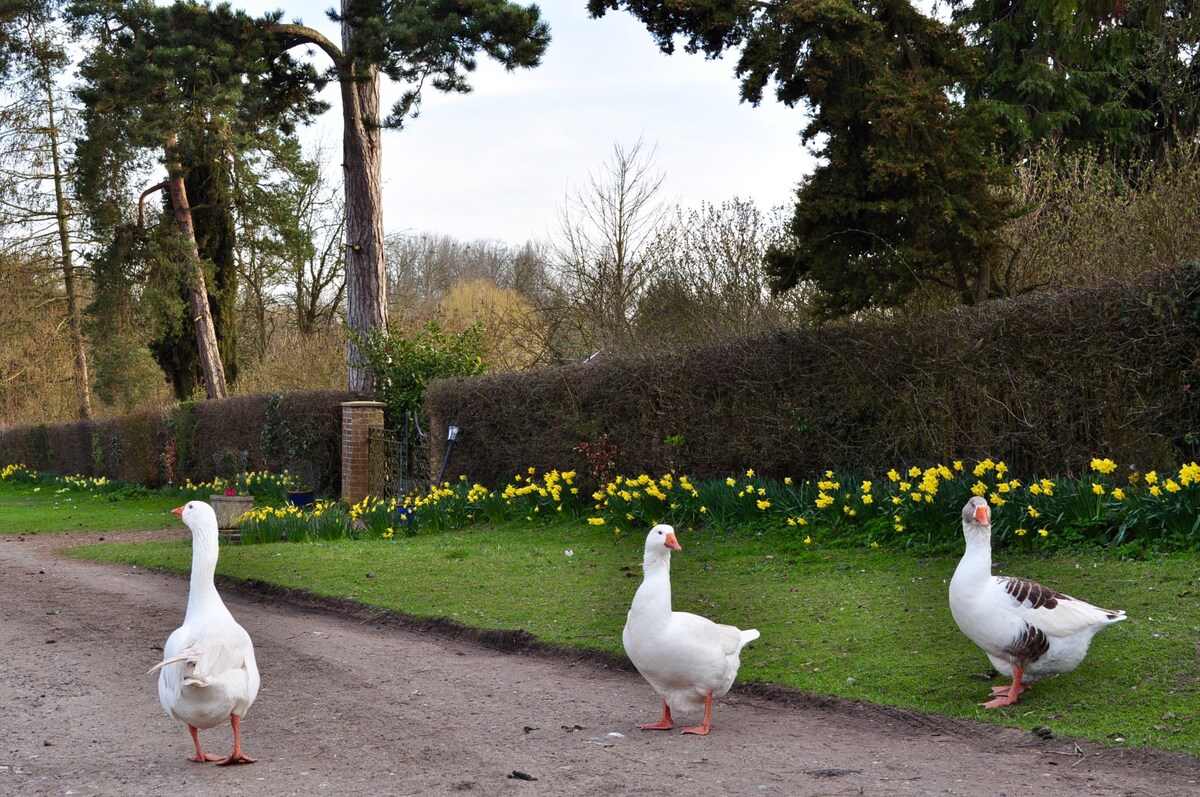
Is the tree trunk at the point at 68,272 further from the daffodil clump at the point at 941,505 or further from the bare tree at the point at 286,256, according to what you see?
→ the daffodil clump at the point at 941,505

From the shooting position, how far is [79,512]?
942 inches

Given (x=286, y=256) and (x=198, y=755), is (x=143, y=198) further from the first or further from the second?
(x=198, y=755)

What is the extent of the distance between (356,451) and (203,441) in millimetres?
9296

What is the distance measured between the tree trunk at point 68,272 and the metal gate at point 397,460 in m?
18.6

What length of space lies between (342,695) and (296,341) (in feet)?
100

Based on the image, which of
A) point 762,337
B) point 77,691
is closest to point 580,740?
point 77,691

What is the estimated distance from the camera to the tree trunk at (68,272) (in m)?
34.2

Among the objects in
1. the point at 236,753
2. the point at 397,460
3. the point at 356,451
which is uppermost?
the point at 356,451

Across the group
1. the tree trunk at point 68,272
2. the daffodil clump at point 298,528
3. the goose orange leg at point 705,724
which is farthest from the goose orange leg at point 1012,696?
the tree trunk at point 68,272

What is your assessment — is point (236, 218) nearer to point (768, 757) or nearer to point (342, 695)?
point (342, 695)

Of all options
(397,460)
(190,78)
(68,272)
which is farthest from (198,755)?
(68,272)

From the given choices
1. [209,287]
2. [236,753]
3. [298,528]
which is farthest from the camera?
[209,287]

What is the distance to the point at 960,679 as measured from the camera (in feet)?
21.1

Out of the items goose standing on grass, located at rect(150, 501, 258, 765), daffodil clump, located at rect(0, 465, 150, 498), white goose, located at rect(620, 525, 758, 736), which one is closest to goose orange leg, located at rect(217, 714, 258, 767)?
goose standing on grass, located at rect(150, 501, 258, 765)
